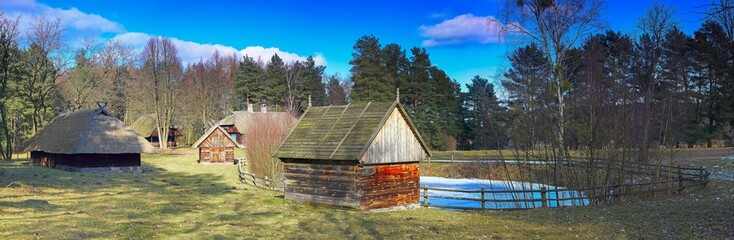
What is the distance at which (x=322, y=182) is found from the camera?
20.0 meters

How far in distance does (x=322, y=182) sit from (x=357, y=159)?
93.7 inches

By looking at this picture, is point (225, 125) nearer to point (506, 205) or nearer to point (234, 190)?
point (234, 190)

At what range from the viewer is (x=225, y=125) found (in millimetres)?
72188

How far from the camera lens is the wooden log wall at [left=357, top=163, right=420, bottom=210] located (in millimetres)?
18969

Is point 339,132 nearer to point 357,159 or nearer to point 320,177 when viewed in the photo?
point 320,177

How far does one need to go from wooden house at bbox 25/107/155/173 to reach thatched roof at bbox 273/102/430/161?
17482mm

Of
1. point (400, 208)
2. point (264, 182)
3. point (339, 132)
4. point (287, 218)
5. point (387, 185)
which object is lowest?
point (400, 208)

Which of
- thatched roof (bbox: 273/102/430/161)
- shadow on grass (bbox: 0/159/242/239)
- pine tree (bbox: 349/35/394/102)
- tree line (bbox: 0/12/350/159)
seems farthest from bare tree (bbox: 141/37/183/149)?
thatched roof (bbox: 273/102/430/161)

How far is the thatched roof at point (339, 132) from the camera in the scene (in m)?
19.2

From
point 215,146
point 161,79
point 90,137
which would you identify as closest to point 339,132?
point 90,137

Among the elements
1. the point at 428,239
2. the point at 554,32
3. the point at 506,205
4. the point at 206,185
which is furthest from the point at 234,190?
the point at 554,32

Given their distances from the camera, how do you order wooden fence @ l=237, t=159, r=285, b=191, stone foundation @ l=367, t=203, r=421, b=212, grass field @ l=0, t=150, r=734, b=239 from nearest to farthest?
grass field @ l=0, t=150, r=734, b=239
stone foundation @ l=367, t=203, r=421, b=212
wooden fence @ l=237, t=159, r=285, b=191

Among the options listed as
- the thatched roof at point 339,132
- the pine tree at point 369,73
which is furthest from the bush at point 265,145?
the pine tree at point 369,73

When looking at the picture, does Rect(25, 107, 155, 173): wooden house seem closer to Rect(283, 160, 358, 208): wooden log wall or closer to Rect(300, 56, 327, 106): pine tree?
Rect(283, 160, 358, 208): wooden log wall
